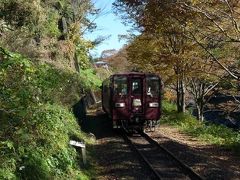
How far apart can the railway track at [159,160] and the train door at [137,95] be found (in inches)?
64.5

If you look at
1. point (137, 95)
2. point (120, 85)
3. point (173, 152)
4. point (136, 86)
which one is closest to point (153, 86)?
point (136, 86)

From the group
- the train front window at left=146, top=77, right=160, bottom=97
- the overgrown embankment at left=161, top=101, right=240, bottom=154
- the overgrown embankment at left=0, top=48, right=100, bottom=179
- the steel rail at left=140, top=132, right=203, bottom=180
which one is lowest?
the steel rail at left=140, top=132, right=203, bottom=180

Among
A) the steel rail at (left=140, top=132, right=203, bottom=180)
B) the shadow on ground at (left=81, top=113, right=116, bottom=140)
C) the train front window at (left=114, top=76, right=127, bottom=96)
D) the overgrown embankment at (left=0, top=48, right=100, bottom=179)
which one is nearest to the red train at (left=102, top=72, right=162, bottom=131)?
the train front window at (left=114, top=76, right=127, bottom=96)

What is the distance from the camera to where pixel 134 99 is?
66.6 ft

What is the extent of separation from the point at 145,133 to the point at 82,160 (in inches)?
320

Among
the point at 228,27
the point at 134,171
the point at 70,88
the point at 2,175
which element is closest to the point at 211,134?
the point at 228,27

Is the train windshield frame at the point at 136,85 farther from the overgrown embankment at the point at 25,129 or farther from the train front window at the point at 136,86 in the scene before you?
the overgrown embankment at the point at 25,129

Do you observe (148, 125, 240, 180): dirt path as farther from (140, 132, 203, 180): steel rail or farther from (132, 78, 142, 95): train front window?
(132, 78, 142, 95): train front window

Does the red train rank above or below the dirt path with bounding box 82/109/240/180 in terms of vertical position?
above

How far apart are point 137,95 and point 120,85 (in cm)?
90

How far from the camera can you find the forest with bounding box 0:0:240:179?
7742 millimetres

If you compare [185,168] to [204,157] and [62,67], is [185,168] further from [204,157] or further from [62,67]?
[62,67]

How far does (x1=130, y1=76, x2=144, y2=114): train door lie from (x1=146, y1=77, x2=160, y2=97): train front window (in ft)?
1.10

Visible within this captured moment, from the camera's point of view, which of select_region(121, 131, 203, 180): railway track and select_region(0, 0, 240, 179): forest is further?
select_region(121, 131, 203, 180): railway track
